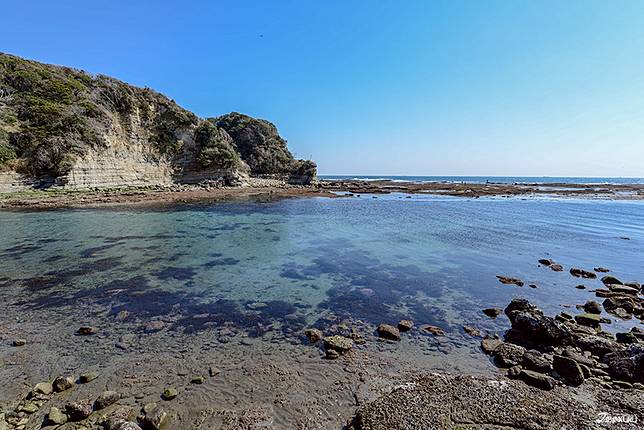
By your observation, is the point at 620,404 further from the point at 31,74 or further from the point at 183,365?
the point at 31,74

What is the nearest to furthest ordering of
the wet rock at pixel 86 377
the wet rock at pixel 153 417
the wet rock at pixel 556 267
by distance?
the wet rock at pixel 153 417, the wet rock at pixel 86 377, the wet rock at pixel 556 267

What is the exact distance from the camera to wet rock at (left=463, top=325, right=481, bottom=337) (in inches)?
325

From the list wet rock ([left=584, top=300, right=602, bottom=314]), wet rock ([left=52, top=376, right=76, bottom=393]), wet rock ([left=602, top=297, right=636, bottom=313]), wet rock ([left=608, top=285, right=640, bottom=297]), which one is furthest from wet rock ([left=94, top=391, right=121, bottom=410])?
wet rock ([left=608, top=285, right=640, bottom=297])

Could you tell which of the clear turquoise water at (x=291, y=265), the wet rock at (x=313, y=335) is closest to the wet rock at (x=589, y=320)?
the clear turquoise water at (x=291, y=265)

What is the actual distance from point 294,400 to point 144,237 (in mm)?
17348

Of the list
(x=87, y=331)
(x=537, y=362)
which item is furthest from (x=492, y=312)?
(x=87, y=331)

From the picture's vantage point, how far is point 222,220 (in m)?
26.5

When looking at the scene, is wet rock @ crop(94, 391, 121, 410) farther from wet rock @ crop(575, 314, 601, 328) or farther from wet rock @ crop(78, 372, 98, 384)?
wet rock @ crop(575, 314, 601, 328)

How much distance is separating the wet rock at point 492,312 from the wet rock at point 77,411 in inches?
397

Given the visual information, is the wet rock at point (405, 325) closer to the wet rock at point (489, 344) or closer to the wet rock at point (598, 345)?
the wet rock at point (489, 344)

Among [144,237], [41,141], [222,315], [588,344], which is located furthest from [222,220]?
[41,141]

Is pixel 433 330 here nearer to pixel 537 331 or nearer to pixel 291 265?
pixel 537 331

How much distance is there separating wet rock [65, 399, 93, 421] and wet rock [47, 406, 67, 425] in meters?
0.07

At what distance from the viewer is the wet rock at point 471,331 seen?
8.26 m
